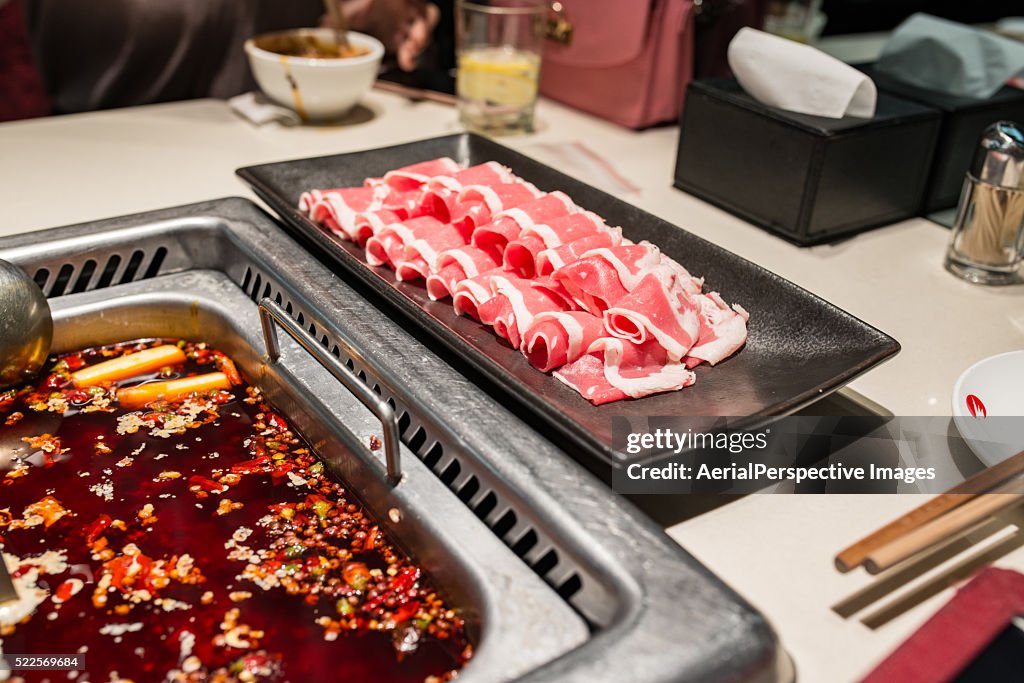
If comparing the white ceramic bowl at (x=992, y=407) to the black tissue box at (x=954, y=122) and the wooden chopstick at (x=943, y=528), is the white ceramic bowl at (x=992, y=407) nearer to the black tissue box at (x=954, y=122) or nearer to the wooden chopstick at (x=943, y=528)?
the wooden chopstick at (x=943, y=528)

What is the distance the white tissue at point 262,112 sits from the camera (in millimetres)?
1972

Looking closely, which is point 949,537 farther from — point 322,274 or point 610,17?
point 610,17

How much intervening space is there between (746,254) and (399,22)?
4.30 ft

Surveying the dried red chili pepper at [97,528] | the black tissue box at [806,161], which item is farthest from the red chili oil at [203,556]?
the black tissue box at [806,161]

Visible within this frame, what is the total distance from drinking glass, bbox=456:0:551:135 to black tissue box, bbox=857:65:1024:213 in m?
0.75

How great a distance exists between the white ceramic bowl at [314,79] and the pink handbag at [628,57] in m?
0.49

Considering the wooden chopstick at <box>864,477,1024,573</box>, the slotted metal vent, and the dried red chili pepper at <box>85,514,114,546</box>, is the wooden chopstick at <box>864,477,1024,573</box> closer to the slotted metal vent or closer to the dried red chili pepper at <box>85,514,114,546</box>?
the dried red chili pepper at <box>85,514,114,546</box>

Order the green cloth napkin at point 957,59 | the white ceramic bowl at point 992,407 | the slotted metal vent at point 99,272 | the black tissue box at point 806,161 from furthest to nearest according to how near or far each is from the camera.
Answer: the green cloth napkin at point 957,59
the black tissue box at point 806,161
the slotted metal vent at point 99,272
the white ceramic bowl at point 992,407

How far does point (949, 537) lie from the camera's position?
0.74m

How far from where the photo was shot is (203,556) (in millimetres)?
834

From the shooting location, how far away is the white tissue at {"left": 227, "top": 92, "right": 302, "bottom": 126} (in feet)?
6.47

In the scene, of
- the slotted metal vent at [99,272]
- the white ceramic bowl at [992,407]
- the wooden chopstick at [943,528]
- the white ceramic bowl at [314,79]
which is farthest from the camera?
the white ceramic bowl at [314,79]

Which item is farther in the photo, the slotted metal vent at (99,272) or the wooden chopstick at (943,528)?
the slotted metal vent at (99,272)

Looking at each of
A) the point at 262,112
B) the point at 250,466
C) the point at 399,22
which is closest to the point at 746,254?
the point at 250,466
